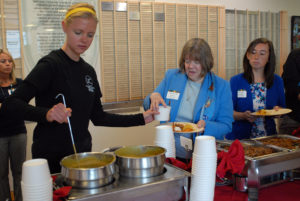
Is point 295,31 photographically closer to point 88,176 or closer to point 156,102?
point 156,102

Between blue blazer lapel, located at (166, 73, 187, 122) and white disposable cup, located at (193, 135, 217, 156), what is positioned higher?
blue blazer lapel, located at (166, 73, 187, 122)

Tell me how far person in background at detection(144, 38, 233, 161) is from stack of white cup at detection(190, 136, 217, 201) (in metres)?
0.69

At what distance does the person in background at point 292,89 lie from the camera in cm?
257

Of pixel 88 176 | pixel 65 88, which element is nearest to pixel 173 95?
pixel 65 88

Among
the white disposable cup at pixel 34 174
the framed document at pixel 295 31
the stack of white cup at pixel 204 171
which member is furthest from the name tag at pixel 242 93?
the framed document at pixel 295 31

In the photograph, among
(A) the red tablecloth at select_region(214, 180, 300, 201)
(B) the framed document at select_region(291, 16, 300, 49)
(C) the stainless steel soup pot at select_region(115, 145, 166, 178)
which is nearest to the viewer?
(C) the stainless steel soup pot at select_region(115, 145, 166, 178)

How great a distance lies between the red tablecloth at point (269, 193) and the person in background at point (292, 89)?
111 centimetres

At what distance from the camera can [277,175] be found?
1611 mm

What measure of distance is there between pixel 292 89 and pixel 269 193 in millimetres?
1564

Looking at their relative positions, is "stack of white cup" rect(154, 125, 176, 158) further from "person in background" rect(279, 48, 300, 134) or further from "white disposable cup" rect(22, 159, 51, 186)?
"person in background" rect(279, 48, 300, 134)

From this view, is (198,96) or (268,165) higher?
(198,96)

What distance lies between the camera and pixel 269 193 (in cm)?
148

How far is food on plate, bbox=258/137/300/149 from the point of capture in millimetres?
1716

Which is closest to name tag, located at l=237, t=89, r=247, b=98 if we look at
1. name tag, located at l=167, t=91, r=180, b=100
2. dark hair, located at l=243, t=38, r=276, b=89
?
dark hair, located at l=243, t=38, r=276, b=89
